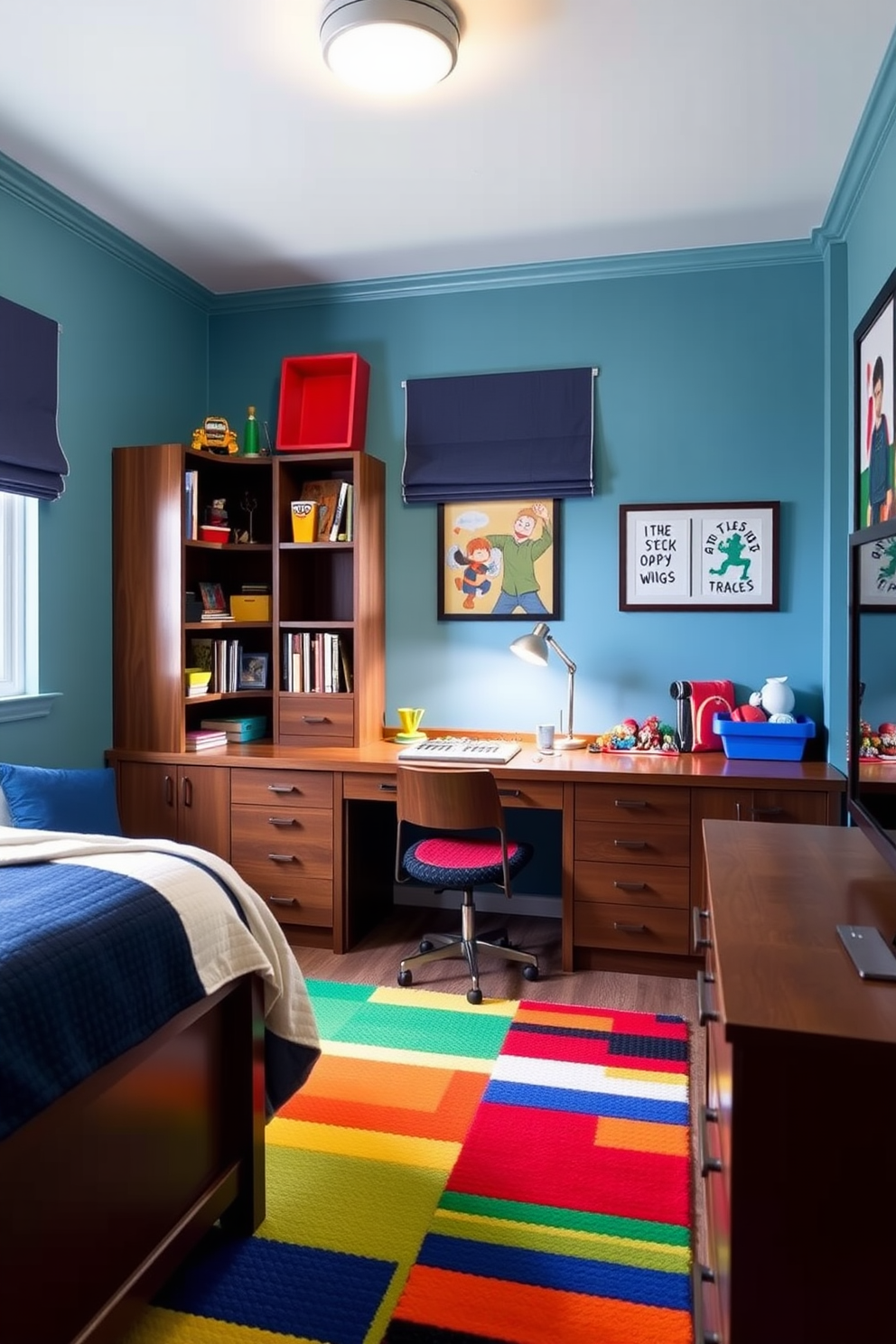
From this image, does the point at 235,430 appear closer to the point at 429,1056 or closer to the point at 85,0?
the point at 85,0

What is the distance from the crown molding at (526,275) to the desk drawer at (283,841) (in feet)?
7.30

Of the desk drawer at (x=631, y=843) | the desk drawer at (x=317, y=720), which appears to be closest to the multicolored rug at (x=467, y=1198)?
the desk drawer at (x=631, y=843)

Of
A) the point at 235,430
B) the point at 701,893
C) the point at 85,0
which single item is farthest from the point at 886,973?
the point at 235,430

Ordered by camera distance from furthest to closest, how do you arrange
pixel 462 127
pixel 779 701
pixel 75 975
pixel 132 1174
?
pixel 779 701, pixel 462 127, pixel 132 1174, pixel 75 975

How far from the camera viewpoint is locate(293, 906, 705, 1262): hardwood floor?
10.1ft

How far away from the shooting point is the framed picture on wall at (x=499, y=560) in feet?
12.9

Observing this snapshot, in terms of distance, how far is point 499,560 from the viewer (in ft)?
13.0

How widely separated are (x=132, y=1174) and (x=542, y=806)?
6.40ft

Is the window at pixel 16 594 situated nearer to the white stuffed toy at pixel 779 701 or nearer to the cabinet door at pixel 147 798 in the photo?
the cabinet door at pixel 147 798

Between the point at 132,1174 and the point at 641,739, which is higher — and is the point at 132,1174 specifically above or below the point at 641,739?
below

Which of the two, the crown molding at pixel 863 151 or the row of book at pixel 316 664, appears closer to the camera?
the crown molding at pixel 863 151

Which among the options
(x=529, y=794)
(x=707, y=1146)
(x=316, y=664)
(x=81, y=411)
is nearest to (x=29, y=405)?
(x=81, y=411)

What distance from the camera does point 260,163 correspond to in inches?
120

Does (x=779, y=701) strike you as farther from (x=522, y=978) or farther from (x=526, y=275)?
(x=526, y=275)
